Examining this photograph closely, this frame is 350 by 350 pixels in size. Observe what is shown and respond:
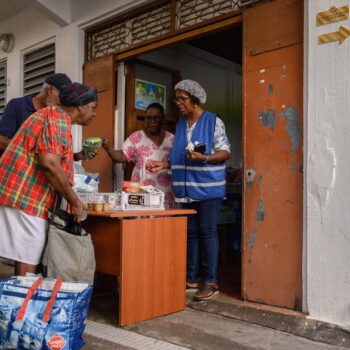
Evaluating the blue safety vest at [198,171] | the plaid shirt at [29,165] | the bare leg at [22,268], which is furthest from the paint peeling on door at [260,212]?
the bare leg at [22,268]

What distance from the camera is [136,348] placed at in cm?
248

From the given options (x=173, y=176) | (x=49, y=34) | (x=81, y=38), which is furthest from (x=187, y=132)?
(x=49, y=34)

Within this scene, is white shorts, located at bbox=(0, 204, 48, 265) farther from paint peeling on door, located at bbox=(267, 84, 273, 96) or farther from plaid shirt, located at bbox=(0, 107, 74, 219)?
paint peeling on door, located at bbox=(267, 84, 273, 96)

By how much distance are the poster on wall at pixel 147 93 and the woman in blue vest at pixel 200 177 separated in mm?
1282

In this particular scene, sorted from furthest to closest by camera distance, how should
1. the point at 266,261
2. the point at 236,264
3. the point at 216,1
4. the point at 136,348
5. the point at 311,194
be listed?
the point at 236,264 < the point at 216,1 < the point at 266,261 < the point at 311,194 < the point at 136,348

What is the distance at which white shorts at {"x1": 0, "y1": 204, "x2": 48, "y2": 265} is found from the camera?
8.42 ft

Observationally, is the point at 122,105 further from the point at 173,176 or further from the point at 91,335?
the point at 91,335

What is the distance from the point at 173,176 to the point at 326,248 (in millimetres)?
1389

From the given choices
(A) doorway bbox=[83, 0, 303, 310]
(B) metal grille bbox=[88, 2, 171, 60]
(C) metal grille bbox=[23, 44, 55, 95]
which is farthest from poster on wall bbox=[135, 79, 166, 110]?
(A) doorway bbox=[83, 0, 303, 310]

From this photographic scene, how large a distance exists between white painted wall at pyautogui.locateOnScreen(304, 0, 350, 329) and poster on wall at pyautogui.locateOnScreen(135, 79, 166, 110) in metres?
2.27

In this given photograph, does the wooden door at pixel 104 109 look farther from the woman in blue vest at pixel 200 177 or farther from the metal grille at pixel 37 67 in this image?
the woman in blue vest at pixel 200 177

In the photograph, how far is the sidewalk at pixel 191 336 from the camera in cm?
253

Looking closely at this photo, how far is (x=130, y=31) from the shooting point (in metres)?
4.44

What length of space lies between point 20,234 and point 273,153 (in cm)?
185
